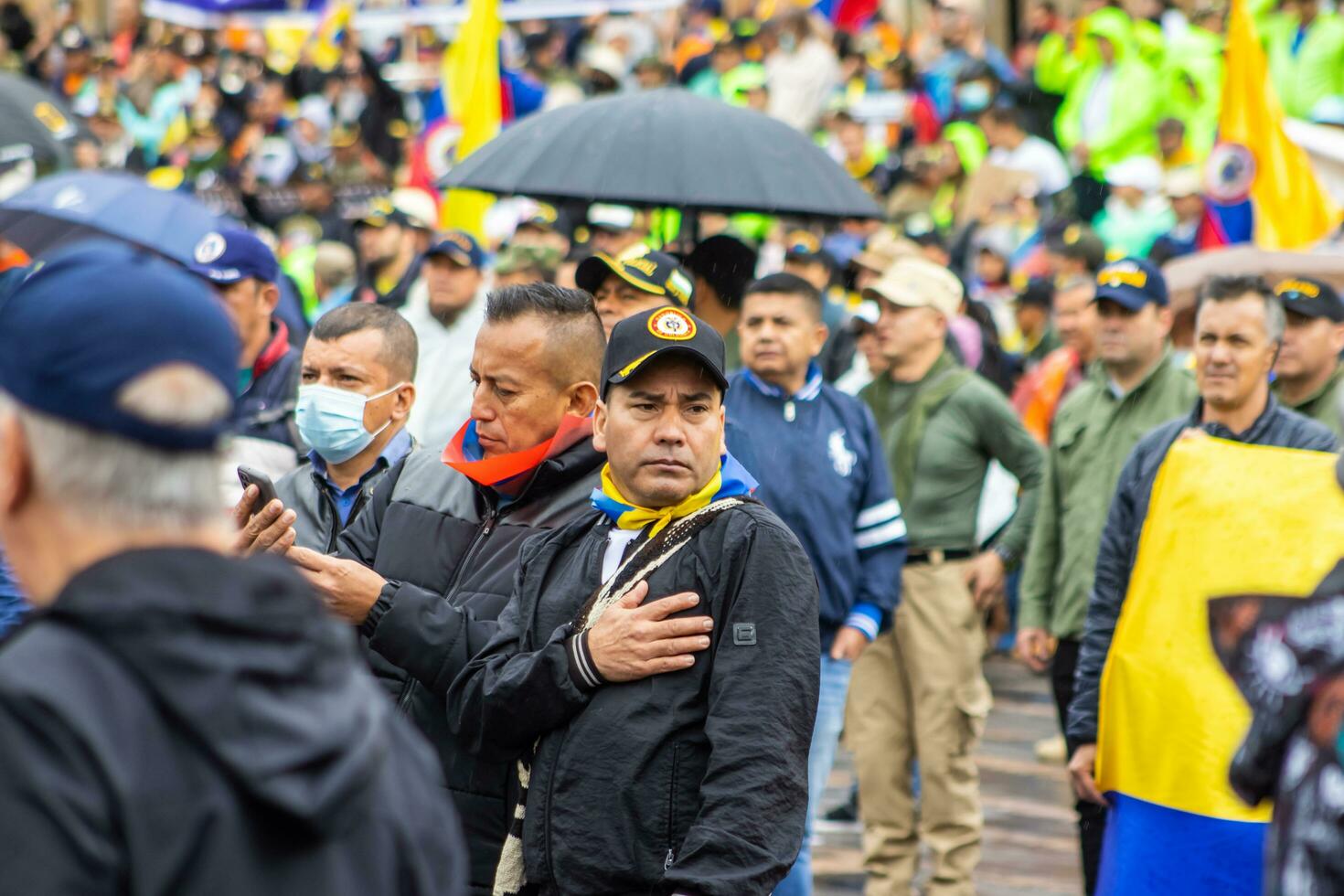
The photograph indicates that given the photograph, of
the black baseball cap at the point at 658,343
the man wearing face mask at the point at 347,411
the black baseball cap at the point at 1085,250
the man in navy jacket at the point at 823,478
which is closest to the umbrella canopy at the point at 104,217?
the man wearing face mask at the point at 347,411

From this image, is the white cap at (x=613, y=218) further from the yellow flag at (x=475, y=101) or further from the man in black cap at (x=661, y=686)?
the man in black cap at (x=661, y=686)

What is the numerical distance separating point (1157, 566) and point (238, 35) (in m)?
23.8

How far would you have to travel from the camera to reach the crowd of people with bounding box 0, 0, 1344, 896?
5.96 feet

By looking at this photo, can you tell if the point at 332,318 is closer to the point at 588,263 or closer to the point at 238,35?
the point at 588,263

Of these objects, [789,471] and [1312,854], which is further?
[789,471]

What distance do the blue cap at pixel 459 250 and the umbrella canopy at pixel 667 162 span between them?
1851 mm

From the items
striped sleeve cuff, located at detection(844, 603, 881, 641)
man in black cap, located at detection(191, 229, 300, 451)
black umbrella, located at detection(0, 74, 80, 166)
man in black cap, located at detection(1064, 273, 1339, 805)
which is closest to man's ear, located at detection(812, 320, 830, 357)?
striped sleeve cuff, located at detection(844, 603, 881, 641)

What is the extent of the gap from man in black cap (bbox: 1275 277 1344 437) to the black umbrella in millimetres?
6646

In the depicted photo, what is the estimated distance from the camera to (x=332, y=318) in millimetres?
5242

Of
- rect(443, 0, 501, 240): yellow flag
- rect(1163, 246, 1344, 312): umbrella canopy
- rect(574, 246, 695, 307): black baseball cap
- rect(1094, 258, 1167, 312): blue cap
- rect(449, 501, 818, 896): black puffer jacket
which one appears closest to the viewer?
rect(449, 501, 818, 896): black puffer jacket

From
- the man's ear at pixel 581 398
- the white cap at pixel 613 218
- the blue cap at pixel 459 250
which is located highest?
the white cap at pixel 613 218

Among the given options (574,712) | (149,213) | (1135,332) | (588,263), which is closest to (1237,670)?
(574,712)

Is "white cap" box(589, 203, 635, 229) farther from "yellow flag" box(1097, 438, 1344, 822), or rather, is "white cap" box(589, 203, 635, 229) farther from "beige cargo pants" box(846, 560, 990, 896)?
"yellow flag" box(1097, 438, 1344, 822)

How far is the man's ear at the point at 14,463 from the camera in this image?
1.88m
